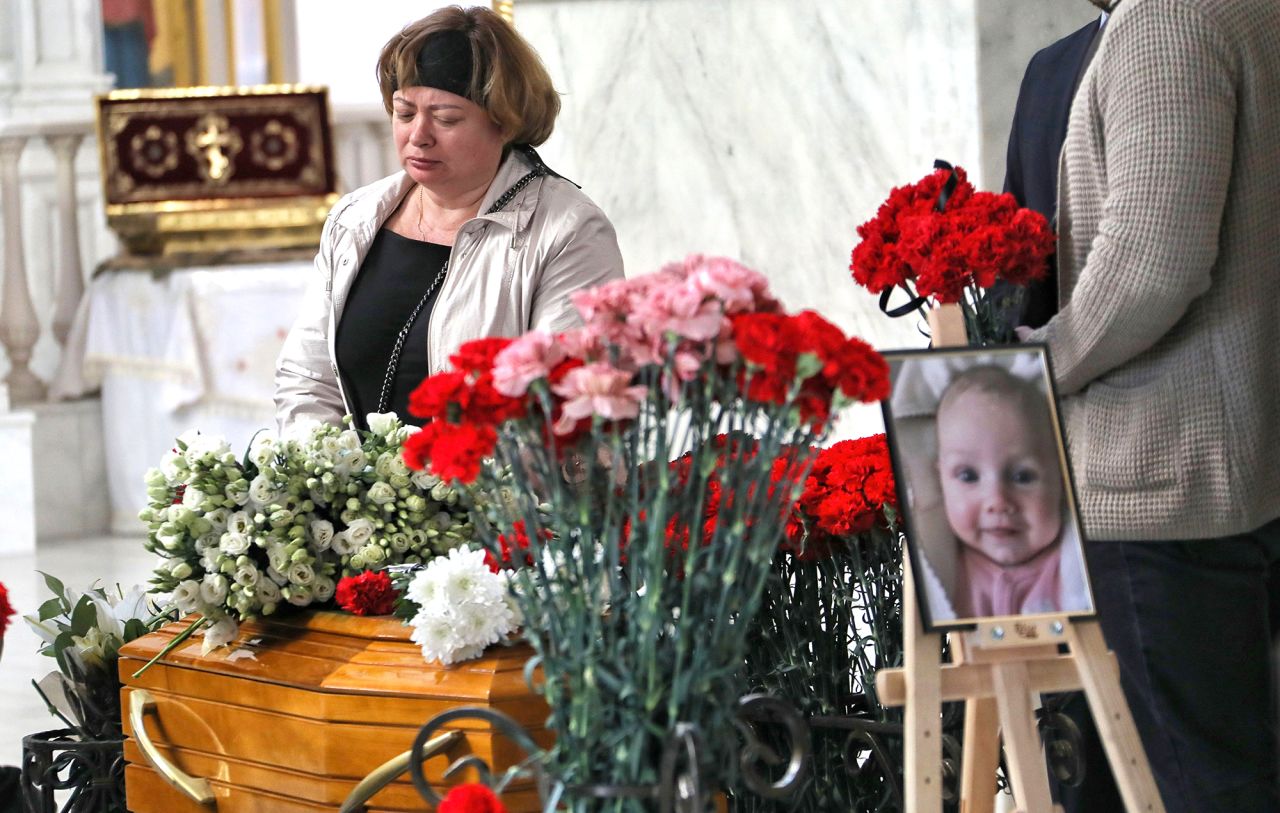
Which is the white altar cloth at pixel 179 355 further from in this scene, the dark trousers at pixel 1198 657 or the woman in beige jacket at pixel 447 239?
the dark trousers at pixel 1198 657

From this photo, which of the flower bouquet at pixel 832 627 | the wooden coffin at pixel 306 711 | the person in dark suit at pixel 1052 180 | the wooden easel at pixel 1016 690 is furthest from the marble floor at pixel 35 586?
the wooden easel at pixel 1016 690

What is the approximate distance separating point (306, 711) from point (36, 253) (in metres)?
7.30

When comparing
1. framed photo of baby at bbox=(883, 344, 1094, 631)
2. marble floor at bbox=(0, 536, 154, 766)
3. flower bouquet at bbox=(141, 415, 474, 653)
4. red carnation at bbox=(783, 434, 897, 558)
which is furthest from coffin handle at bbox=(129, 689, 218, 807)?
marble floor at bbox=(0, 536, 154, 766)

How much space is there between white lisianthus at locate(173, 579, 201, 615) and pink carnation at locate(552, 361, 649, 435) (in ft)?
3.45

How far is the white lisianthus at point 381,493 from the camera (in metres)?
2.76

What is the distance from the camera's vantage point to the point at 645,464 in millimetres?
1986

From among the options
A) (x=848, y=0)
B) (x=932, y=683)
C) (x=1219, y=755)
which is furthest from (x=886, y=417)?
(x=848, y=0)

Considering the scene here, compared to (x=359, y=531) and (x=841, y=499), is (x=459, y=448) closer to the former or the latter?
(x=359, y=531)

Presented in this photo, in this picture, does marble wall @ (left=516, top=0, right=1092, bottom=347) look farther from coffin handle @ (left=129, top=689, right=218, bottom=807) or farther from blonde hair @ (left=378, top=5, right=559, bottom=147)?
coffin handle @ (left=129, top=689, right=218, bottom=807)

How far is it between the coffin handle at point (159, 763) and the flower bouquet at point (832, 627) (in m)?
0.87

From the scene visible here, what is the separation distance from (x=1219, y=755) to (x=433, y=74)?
165 cm

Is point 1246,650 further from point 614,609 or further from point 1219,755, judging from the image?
point 614,609

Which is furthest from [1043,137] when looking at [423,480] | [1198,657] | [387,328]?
[387,328]

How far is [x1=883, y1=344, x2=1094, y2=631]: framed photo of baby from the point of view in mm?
2307
